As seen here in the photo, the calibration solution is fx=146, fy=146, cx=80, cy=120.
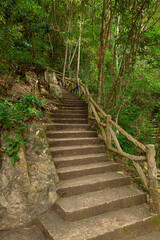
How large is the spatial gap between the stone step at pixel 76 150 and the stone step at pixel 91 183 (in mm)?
750

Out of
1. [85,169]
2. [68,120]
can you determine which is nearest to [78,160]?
[85,169]

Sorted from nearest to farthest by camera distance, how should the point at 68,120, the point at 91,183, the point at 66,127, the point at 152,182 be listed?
the point at 152,182
the point at 91,183
the point at 66,127
the point at 68,120

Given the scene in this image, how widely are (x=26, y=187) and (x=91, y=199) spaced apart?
1239 mm

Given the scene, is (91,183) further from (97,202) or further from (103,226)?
(103,226)

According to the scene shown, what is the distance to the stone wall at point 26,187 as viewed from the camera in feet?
8.13

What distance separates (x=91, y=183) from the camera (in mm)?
3090

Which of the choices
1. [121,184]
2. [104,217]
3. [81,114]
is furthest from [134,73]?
[104,217]

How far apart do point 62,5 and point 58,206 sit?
13.5 metres

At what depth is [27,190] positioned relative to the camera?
2.62 meters

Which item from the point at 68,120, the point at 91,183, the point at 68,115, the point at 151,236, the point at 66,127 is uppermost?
the point at 68,115

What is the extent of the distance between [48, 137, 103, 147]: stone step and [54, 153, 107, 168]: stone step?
1.54ft

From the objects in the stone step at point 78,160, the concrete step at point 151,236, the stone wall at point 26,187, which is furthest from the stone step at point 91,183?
the concrete step at point 151,236

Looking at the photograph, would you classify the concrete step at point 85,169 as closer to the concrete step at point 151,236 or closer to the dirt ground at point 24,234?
the dirt ground at point 24,234

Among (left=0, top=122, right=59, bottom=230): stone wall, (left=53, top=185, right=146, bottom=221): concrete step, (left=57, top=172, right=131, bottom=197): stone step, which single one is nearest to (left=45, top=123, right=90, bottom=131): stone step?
(left=0, top=122, right=59, bottom=230): stone wall
